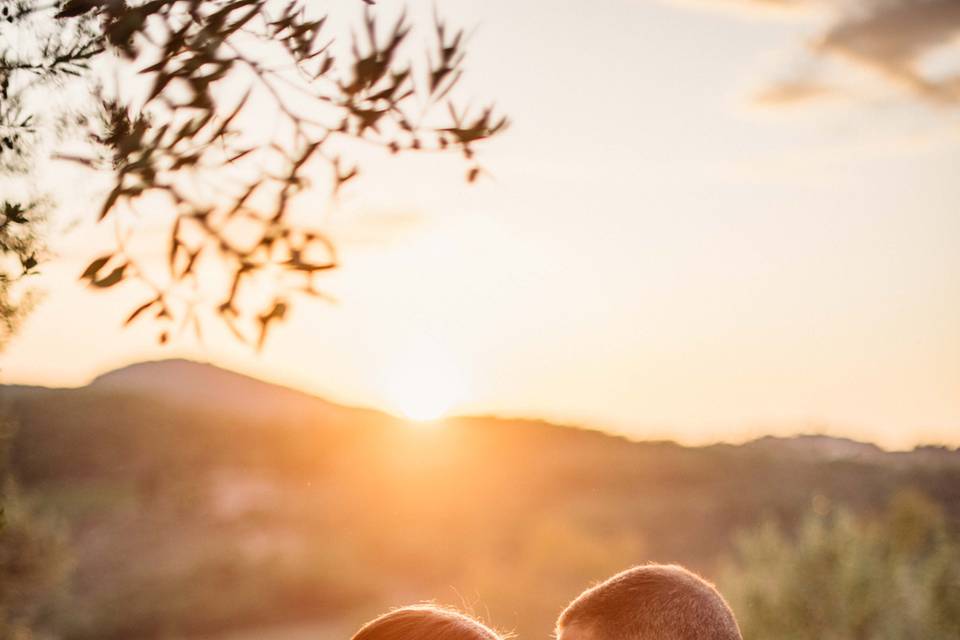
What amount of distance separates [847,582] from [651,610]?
77.9 ft

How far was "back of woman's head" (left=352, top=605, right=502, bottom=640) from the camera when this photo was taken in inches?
111

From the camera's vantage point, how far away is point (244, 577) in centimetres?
4153

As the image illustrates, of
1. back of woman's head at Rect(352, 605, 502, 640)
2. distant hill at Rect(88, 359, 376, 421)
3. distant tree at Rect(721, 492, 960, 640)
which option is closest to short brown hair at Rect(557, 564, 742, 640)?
back of woman's head at Rect(352, 605, 502, 640)

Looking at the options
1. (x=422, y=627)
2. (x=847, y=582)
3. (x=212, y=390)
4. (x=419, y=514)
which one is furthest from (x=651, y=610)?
(x=212, y=390)

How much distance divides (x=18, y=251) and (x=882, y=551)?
987 inches

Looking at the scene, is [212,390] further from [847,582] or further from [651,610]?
[651,610]

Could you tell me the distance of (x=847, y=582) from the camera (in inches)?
956

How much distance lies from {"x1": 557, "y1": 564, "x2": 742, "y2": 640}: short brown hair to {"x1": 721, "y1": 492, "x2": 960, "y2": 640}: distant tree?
856 inches

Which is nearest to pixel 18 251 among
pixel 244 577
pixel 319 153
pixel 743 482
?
pixel 319 153

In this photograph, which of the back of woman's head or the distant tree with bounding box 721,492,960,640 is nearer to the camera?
the back of woman's head

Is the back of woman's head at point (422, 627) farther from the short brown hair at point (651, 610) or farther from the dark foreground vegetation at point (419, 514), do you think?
the dark foreground vegetation at point (419, 514)

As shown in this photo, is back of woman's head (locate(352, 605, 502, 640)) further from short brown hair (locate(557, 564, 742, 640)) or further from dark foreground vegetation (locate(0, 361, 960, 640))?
dark foreground vegetation (locate(0, 361, 960, 640))

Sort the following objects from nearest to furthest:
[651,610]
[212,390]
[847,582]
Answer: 1. [651,610]
2. [847,582]
3. [212,390]

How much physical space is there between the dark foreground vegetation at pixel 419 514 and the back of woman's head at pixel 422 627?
22.4m
